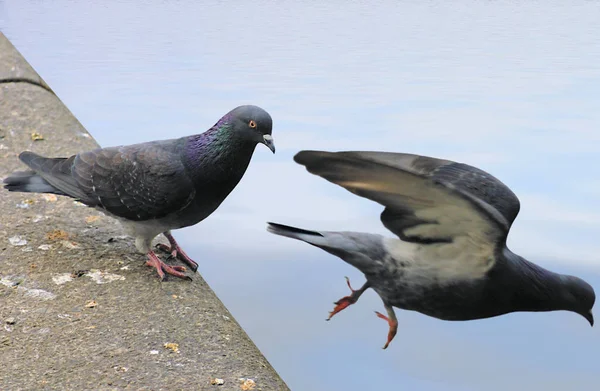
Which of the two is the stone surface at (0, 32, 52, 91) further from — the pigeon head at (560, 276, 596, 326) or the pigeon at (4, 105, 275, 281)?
the pigeon head at (560, 276, 596, 326)

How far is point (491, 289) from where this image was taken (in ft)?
3.88

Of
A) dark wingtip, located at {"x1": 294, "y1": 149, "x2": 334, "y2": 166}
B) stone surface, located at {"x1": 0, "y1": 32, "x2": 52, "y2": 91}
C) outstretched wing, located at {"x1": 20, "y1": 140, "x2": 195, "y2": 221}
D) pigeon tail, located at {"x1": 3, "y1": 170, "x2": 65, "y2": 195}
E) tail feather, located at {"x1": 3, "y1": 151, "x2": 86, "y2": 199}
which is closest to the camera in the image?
dark wingtip, located at {"x1": 294, "y1": 149, "x2": 334, "y2": 166}

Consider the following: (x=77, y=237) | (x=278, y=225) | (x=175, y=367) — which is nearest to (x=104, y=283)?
(x=77, y=237)

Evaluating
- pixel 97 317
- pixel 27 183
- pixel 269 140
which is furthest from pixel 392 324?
pixel 27 183

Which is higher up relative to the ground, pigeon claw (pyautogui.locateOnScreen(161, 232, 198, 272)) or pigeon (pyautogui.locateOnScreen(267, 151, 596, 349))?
pigeon (pyautogui.locateOnScreen(267, 151, 596, 349))

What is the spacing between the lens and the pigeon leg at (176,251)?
3803mm

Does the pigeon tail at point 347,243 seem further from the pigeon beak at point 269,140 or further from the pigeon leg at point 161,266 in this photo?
the pigeon leg at point 161,266

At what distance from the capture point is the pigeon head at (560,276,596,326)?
47.6 inches

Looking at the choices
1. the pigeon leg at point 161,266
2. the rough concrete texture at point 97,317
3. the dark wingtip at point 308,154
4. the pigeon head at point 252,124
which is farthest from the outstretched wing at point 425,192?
the pigeon leg at point 161,266

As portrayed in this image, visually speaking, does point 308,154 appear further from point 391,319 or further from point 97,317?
point 97,317

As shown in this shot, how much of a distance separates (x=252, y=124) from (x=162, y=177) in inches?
31.1

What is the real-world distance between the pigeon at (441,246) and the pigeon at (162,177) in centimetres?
126

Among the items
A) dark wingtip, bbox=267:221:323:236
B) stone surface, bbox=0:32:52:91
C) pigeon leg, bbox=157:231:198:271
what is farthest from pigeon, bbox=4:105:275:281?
stone surface, bbox=0:32:52:91

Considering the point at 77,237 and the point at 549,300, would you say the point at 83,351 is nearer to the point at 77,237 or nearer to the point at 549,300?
the point at 77,237
